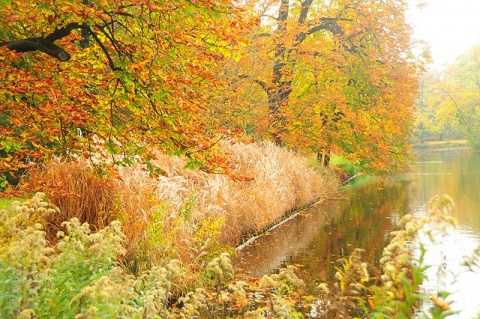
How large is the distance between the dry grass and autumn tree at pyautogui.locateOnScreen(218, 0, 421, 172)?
10.1 meters

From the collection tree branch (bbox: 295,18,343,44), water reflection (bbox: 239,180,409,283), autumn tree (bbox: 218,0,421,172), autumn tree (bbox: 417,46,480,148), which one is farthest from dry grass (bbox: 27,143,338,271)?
autumn tree (bbox: 417,46,480,148)

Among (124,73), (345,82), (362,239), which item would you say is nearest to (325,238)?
(362,239)

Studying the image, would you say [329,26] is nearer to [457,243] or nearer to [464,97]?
[457,243]

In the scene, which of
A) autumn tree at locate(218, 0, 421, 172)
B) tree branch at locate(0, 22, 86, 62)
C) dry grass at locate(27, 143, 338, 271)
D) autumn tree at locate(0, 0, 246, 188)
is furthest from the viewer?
autumn tree at locate(218, 0, 421, 172)

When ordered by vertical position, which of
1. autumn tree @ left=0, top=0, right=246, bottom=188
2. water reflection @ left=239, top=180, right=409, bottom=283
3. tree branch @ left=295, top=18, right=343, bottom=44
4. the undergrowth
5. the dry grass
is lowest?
water reflection @ left=239, top=180, right=409, bottom=283

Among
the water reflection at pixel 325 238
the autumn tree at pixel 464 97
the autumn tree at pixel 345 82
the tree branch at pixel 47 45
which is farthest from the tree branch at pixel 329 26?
the autumn tree at pixel 464 97

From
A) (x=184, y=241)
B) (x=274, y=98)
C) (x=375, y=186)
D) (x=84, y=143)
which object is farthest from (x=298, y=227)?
(x=375, y=186)

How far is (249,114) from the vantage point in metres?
21.5

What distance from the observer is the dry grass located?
8.06 meters

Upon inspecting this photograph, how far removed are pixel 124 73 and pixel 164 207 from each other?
302 centimetres

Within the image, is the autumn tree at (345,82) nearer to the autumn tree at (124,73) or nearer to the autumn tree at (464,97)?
the autumn tree at (124,73)

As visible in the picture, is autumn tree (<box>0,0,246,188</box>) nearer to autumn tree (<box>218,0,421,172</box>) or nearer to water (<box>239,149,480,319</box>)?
water (<box>239,149,480,319</box>)

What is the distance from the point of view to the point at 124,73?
6172mm

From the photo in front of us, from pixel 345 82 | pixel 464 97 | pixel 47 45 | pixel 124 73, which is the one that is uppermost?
pixel 464 97
